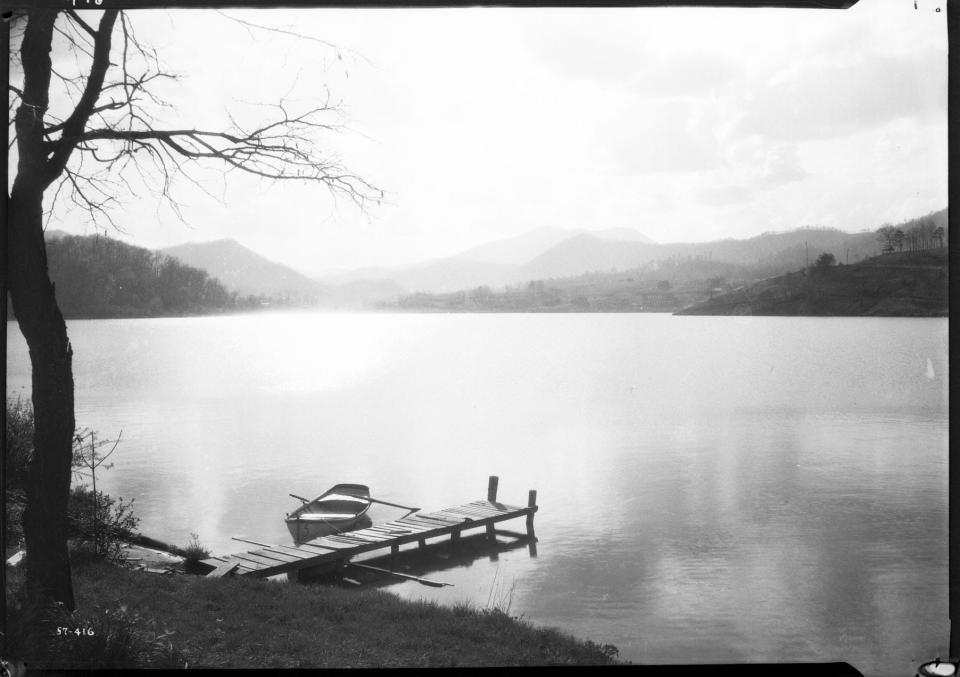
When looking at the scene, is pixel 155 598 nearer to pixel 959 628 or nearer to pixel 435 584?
pixel 435 584

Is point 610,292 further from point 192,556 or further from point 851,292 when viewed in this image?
point 192,556

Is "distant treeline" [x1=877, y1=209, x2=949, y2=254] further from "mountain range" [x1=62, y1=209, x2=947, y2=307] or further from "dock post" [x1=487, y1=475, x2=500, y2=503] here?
"dock post" [x1=487, y1=475, x2=500, y2=503]

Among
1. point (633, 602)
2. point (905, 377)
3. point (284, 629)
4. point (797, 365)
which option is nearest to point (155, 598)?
point (284, 629)

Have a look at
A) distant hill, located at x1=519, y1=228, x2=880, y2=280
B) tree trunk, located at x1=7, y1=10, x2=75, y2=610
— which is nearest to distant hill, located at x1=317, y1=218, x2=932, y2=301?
distant hill, located at x1=519, y1=228, x2=880, y2=280

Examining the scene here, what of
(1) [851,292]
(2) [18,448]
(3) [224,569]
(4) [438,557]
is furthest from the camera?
(1) [851,292]

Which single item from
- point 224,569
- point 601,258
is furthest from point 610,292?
point 224,569
